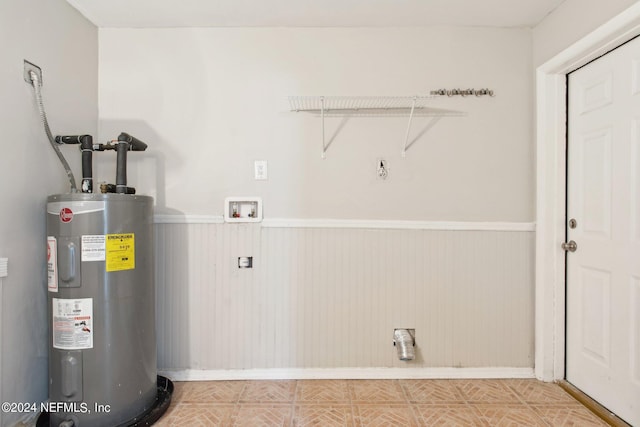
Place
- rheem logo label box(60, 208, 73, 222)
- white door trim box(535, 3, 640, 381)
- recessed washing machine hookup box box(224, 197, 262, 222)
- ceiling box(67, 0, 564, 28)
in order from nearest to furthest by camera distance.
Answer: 1. rheem logo label box(60, 208, 73, 222)
2. ceiling box(67, 0, 564, 28)
3. white door trim box(535, 3, 640, 381)
4. recessed washing machine hookup box box(224, 197, 262, 222)

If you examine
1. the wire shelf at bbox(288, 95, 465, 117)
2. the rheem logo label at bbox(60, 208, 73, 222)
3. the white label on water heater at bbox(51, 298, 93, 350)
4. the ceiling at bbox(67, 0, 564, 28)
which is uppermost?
the ceiling at bbox(67, 0, 564, 28)

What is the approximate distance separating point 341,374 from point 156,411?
3.37 feet

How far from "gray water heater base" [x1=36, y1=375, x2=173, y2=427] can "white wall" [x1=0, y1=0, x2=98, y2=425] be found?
0.39 feet

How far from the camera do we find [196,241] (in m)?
1.85

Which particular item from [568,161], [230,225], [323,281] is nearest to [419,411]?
[323,281]

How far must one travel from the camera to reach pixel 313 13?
1725mm

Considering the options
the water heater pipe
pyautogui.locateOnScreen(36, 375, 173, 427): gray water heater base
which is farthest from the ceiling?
pyautogui.locateOnScreen(36, 375, 173, 427): gray water heater base

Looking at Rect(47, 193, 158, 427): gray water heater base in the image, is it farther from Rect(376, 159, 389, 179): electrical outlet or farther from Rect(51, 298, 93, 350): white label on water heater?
→ Rect(376, 159, 389, 179): electrical outlet

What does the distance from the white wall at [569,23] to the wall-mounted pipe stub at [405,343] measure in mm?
1858

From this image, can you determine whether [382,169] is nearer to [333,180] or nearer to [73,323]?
[333,180]

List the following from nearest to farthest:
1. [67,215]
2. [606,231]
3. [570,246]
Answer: [67,215]
[606,231]
[570,246]

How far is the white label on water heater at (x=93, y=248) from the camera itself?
4.25ft

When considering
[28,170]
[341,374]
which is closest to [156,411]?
[341,374]

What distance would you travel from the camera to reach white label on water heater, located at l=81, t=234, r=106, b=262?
129cm
